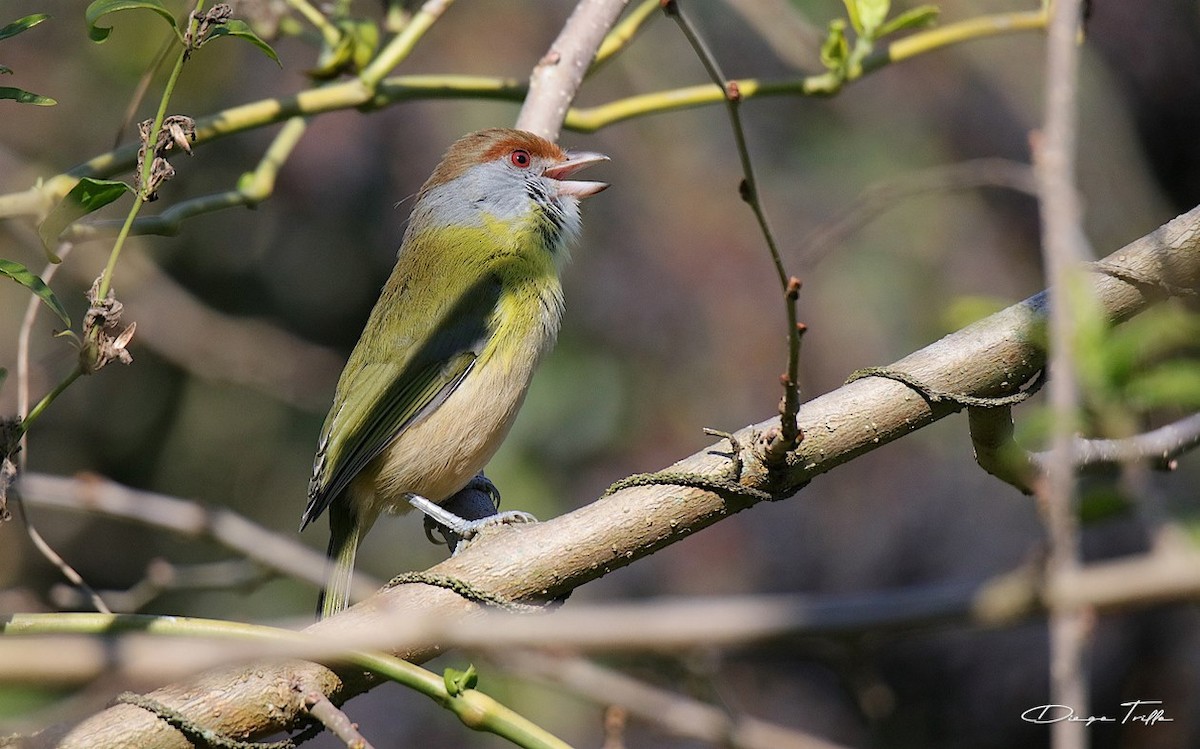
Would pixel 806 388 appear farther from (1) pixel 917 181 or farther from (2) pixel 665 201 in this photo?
(1) pixel 917 181

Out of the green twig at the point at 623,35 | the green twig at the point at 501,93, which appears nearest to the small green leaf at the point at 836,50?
the green twig at the point at 501,93

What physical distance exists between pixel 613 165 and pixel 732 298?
3.71 feet

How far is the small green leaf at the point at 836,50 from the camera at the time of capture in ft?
10.7

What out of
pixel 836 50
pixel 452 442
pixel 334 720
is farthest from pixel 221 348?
pixel 334 720

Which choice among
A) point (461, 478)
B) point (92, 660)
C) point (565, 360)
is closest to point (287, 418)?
point (565, 360)

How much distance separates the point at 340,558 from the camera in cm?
382

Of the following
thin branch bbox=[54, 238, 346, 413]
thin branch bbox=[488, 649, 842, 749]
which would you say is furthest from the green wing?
thin branch bbox=[488, 649, 842, 749]

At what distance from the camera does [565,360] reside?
259 inches

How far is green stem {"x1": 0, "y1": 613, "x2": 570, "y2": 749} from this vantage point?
199cm

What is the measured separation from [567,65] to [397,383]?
1.19m

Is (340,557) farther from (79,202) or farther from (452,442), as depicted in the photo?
(79,202)

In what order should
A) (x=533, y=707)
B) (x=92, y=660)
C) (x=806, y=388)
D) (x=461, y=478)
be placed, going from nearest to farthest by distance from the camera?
(x=92, y=660)
(x=461, y=478)
(x=533, y=707)
(x=806, y=388)

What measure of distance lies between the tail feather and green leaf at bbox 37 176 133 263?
1.64 meters

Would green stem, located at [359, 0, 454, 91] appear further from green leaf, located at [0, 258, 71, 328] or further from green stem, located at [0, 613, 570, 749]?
green stem, located at [0, 613, 570, 749]
